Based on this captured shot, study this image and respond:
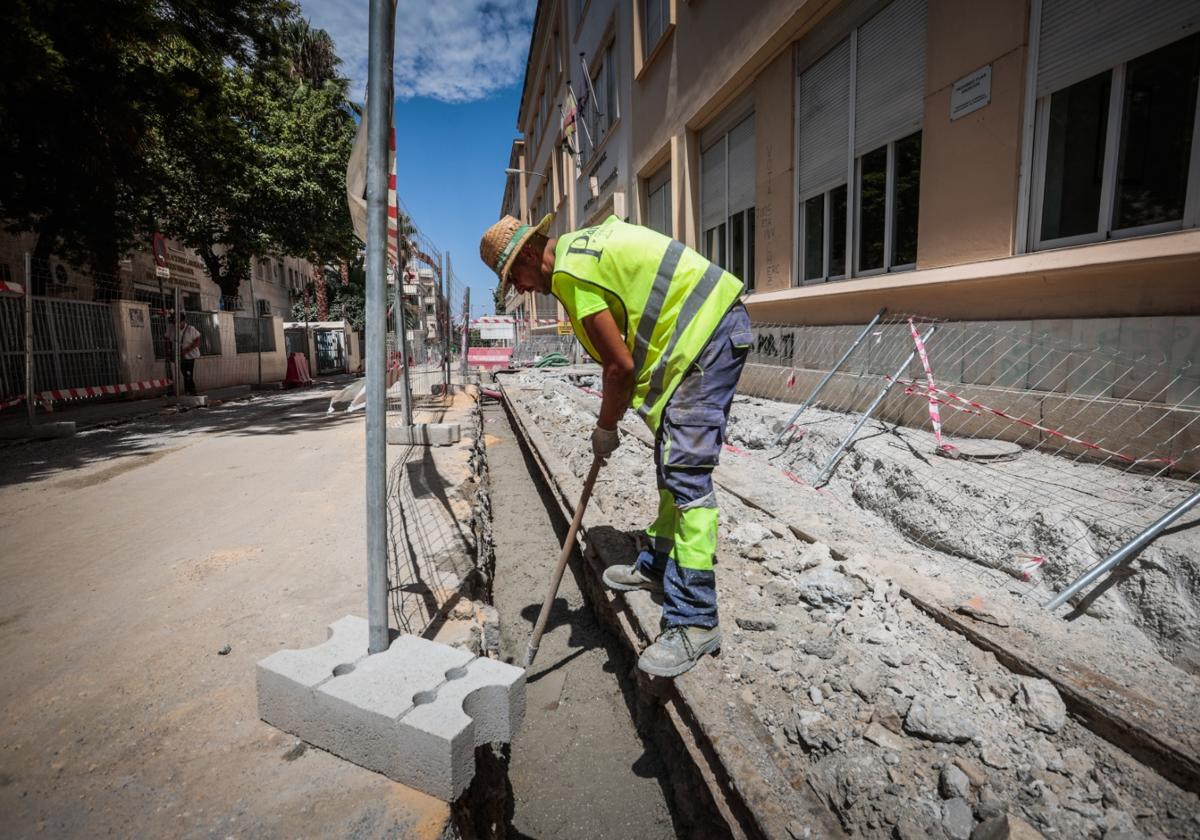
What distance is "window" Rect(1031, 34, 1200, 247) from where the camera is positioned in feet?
11.2

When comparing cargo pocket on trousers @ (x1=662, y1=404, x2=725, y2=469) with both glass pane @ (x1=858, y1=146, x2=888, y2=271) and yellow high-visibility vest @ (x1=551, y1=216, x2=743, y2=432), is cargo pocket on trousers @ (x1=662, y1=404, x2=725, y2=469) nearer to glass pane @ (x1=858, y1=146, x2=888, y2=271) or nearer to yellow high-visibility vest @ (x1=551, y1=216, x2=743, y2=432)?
yellow high-visibility vest @ (x1=551, y1=216, x2=743, y2=432)

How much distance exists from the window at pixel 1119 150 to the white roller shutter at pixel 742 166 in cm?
432

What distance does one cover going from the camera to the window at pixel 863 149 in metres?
5.31

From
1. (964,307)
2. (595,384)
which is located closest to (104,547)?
(964,307)

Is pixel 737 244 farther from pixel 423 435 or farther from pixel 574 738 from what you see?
pixel 574 738

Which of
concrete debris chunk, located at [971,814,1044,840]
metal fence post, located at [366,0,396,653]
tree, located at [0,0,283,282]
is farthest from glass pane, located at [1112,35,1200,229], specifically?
tree, located at [0,0,283,282]

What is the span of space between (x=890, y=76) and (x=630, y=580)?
213 inches

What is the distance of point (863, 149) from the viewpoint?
591 cm

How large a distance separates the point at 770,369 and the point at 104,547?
6592mm

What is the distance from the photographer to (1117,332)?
354 cm

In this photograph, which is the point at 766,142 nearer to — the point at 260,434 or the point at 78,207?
the point at 260,434

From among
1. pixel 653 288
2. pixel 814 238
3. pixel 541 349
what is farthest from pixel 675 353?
pixel 541 349

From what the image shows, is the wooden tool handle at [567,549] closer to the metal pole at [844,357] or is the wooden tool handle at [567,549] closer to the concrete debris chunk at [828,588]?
the concrete debris chunk at [828,588]

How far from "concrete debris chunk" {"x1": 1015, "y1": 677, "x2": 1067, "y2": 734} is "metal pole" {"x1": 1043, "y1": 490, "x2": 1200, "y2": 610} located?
0.77 metres
